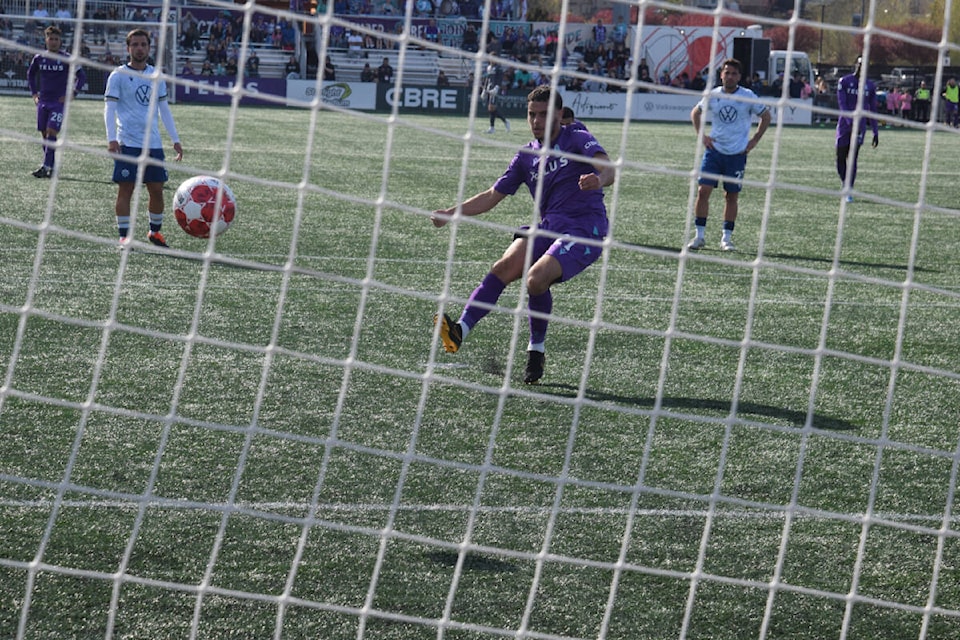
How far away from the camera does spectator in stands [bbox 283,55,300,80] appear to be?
34438mm

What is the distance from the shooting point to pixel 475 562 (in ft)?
12.5

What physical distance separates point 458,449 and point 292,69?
3157cm

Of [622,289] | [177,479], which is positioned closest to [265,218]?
[622,289]

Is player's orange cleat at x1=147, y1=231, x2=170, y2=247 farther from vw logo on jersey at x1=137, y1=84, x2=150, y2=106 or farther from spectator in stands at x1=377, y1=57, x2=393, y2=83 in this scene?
spectator in stands at x1=377, y1=57, x2=393, y2=83

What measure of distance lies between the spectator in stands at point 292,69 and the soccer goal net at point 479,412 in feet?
73.1

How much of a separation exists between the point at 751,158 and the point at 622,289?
583 inches

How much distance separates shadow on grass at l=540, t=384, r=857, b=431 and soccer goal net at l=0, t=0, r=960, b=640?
2 cm

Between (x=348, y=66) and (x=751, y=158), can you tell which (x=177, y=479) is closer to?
(x=751, y=158)

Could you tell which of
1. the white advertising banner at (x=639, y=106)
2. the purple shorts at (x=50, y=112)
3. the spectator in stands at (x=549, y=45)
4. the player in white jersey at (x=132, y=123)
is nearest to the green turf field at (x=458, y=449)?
the player in white jersey at (x=132, y=123)

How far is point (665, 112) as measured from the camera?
3428cm

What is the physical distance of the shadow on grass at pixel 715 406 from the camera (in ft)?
18.3

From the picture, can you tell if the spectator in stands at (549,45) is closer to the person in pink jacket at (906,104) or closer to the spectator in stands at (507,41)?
the spectator in stands at (507,41)

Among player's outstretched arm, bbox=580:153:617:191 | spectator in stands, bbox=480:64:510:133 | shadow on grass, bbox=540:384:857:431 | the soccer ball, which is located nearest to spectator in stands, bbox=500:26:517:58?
spectator in stands, bbox=480:64:510:133

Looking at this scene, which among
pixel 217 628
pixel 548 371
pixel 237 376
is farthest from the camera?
pixel 548 371
